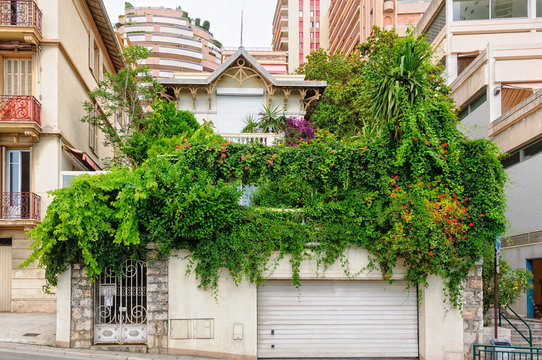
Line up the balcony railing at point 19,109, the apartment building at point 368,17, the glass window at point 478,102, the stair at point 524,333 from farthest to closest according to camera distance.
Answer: the apartment building at point 368,17 → the glass window at point 478,102 → the balcony railing at point 19,109 → the stair at point 524,333

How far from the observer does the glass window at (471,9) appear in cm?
2969

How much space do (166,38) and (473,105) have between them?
208ft

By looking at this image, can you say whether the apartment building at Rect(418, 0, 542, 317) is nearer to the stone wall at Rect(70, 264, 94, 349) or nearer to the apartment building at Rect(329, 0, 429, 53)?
the apartment building at Rect(329, 0, 429, 53)

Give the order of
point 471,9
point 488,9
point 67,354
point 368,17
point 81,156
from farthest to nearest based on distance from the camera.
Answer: point 368,17 → point 471,9 → point 488,9 → point 81,156 → point 67,354

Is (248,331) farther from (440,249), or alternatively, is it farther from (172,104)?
(172,104)

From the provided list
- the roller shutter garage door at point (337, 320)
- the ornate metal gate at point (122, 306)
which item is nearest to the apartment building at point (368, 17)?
the roller shutter garage door at point (337, 320)

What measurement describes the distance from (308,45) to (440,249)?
88.6 m

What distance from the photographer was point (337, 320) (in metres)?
13.7

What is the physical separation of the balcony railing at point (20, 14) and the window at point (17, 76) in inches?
54.2

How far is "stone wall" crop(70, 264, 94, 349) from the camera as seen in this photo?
12.9 meters

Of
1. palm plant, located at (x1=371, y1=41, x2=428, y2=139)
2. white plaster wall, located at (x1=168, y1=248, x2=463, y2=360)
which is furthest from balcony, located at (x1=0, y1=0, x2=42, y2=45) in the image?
palm plant, located at (x1=371, y1=41, x2=428, y2=139)

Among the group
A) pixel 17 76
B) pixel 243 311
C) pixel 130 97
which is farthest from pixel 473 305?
pixel 17 76

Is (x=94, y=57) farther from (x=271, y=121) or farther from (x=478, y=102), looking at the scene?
(x=478, y=102)

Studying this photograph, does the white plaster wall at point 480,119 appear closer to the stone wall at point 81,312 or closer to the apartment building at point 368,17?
the apartment building at point 368,17
